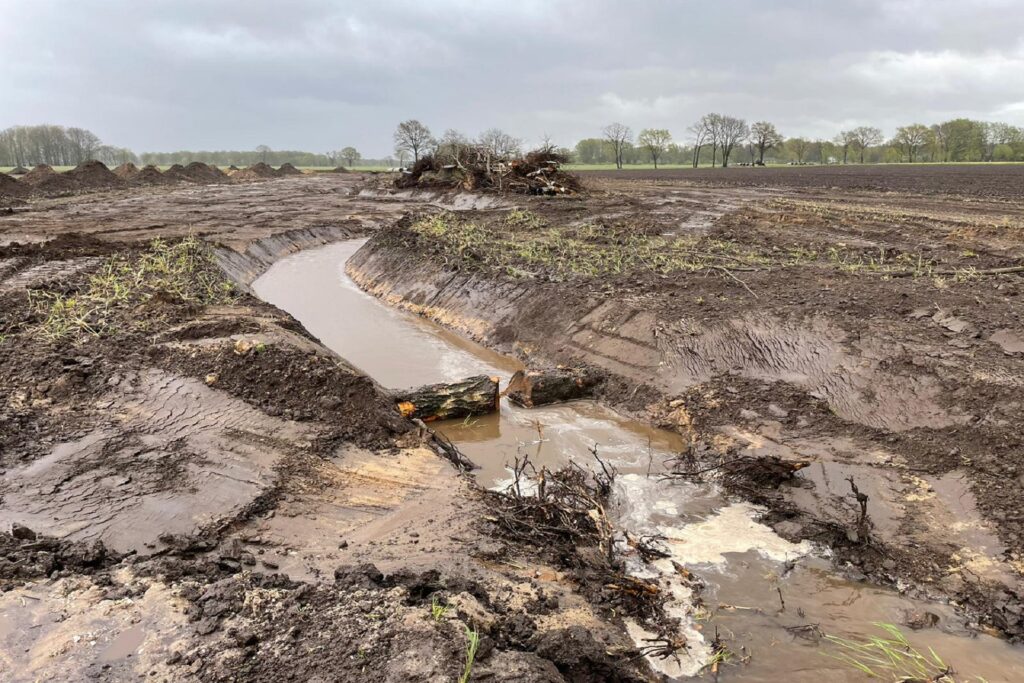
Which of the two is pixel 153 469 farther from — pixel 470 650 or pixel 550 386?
pixel 550 386

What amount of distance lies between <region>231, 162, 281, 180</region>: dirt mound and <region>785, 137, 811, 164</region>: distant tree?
256 feet

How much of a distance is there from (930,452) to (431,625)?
5181 mm

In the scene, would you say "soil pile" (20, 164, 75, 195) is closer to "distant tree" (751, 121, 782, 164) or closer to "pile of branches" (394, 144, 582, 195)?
"pile of branches" (394, 144, 582, 195)

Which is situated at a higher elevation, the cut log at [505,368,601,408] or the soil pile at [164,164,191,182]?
the soil pile at [164,164,191,182]

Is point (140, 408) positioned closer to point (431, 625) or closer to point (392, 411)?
point (392, 411)

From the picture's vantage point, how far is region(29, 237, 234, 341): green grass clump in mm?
7887

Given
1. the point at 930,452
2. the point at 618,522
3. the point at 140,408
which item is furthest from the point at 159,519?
the point at 930,452

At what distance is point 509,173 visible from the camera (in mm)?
27516

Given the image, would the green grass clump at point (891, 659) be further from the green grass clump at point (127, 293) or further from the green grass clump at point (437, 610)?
the green grass clump at point (127, 293)

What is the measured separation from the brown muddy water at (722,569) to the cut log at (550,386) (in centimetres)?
16

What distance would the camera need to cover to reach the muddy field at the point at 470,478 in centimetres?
343

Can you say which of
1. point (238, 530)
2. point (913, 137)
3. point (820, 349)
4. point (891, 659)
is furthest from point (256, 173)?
point (913, 137)

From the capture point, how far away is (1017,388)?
6.20 meters

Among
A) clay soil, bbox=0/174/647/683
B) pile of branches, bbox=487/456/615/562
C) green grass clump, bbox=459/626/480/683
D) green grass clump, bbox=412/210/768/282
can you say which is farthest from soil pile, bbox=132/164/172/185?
green grass clump, bbox=459/626/480/683
